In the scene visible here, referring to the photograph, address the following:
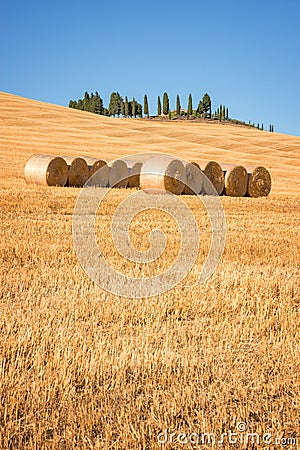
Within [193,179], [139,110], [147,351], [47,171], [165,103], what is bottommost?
[147,351]

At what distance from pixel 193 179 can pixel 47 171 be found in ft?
15.7

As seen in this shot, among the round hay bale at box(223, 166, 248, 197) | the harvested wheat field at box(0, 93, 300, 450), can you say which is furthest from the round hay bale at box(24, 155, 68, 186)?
→ the harvested wheat field at box(0, 93, 300, 450)

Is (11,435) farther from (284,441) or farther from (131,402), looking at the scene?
(284,441)

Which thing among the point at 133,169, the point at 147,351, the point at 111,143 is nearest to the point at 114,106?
the point at 111,143

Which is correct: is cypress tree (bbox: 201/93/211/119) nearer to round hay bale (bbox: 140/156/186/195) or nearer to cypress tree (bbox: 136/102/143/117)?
cypress tree (bbox: 136/102/143/117)

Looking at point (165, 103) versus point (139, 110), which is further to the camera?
point (165, 103)

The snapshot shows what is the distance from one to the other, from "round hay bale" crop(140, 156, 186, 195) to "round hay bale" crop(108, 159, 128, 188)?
228 centimetres

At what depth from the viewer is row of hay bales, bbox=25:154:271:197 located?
1585cm

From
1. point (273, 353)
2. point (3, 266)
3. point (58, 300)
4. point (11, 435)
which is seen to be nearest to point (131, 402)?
point (11, 435)

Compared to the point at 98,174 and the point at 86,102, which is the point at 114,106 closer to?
the point at 86,102

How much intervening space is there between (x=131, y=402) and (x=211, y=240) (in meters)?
6.03

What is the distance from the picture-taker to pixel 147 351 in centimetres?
409

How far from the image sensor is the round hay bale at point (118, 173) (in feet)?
60.4

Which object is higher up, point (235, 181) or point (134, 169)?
point (134, 169)
